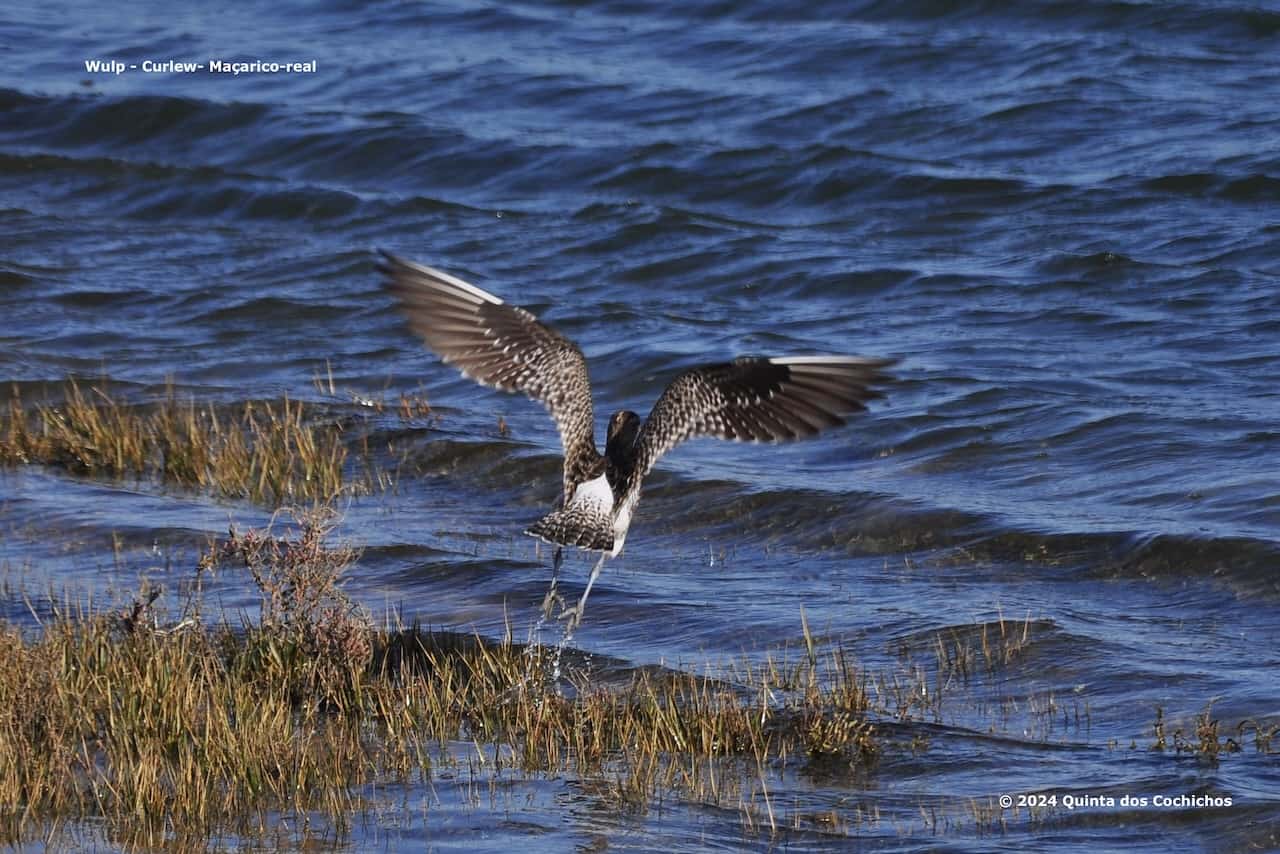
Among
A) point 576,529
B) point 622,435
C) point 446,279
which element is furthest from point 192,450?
point 576,529

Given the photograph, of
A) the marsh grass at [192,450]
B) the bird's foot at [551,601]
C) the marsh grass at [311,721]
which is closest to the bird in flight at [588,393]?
the bird's foot at [551,601]

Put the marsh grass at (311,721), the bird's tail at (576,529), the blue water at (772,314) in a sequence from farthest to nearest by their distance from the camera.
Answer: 1. the bird's tail at (576,529)
2. the blue water at (772,314)
3. the marsh grass at (311,721)

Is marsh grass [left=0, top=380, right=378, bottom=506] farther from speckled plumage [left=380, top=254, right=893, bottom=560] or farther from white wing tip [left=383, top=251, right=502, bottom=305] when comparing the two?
white wing tip [left=383, top=251, right=502, bottom=305]

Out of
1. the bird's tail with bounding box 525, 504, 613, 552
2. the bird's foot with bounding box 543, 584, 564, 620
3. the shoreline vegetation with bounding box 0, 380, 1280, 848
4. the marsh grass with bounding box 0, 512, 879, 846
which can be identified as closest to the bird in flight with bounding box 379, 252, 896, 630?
the bird's tail with bounding box 525, 504, 613, 552

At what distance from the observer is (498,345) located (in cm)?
877

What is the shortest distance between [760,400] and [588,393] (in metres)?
0.89

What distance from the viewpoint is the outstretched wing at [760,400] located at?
8039 mm

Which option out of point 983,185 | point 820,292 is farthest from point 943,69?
point 820,292

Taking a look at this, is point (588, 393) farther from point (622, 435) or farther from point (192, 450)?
point (192, 450)

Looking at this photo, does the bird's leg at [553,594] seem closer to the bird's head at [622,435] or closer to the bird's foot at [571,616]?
the bird's foot at [571,616]

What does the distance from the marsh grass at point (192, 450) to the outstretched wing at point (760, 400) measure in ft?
9.50

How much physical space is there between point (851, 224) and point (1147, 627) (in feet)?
30.1

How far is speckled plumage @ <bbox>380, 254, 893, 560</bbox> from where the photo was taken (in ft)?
26.4

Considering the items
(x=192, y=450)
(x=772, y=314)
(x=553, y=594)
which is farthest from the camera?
(x=772, y=314)
